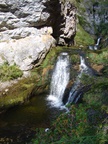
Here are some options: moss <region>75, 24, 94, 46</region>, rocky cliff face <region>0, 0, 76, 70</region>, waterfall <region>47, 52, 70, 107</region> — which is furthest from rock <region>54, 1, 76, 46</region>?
moss <region>75, 24, 94, 46</region>

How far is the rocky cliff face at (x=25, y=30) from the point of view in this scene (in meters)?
14.0

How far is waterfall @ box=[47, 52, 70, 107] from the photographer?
12623 mm

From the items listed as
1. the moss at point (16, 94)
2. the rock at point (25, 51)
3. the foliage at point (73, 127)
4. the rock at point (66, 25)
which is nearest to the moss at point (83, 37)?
the rock at point (66, 25)

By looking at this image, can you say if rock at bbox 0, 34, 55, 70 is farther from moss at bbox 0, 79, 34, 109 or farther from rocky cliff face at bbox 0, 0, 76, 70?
moss at bbox 0, 79, 34, 109

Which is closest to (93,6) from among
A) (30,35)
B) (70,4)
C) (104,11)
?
(104,11)

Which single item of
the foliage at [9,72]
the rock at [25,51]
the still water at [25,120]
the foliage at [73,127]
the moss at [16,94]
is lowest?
the still water at [25,120]

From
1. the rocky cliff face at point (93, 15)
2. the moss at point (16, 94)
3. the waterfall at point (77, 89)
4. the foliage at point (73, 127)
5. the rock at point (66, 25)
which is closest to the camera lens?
the foliage at point (73, 127)

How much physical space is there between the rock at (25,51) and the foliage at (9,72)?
0.47m

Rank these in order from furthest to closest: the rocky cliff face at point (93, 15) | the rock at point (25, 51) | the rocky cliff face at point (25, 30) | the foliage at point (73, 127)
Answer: the rocky cliff face at point (93, 15), the rocky cliff face at point (25, 30), the rock at point (25, 51), the foliage at point (73, 127)

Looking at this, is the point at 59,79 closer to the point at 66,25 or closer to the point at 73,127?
the point at 66,25

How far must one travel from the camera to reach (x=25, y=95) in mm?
11852

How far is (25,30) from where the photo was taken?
50.2 feet

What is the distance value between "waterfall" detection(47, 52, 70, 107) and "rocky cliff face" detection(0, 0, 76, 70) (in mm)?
1495

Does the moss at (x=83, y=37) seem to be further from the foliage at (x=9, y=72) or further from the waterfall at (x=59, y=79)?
the foliage at (x=9, y=72)
